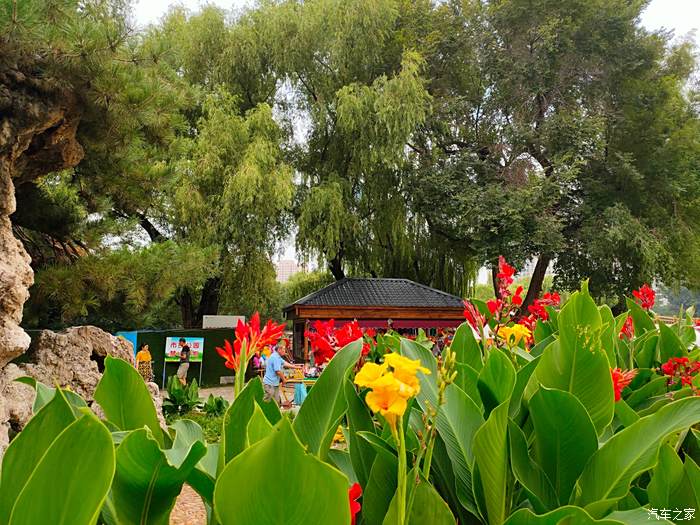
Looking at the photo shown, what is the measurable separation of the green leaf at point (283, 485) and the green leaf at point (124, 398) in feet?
1.74

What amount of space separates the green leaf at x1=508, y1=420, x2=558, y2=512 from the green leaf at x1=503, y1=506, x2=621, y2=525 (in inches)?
7.2

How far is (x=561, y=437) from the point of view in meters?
0.97

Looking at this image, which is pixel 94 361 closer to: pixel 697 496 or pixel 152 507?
pixel 152 507

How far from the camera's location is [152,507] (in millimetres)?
867

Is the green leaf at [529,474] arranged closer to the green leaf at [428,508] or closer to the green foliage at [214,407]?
the green leaf at [428,508]

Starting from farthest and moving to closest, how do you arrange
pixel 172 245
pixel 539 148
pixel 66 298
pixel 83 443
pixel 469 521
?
pixel 539 148 < pixel 172 245 < pixel 66 298 < pixel 469 521 < pixel 83 443

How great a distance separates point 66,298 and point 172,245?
125cm

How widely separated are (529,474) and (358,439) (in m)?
0.34

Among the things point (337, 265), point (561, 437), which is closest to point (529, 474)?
point (561, 437)

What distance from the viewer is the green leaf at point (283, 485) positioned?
61cm

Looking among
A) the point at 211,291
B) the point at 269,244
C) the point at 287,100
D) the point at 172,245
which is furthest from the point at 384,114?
the point at 172,245

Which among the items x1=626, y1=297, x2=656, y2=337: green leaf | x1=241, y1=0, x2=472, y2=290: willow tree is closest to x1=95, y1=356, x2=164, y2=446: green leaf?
Result: x1=626, y1=297, x2=656, y2=337: green leaf

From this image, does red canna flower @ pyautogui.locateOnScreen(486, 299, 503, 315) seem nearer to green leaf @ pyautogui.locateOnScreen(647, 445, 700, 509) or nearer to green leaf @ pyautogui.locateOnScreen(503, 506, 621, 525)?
green leaf @ pyautogui.locateOnScreen(647, 445, 700, 509)

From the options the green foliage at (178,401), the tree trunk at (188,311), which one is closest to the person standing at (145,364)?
the green foliage at (178,401)
